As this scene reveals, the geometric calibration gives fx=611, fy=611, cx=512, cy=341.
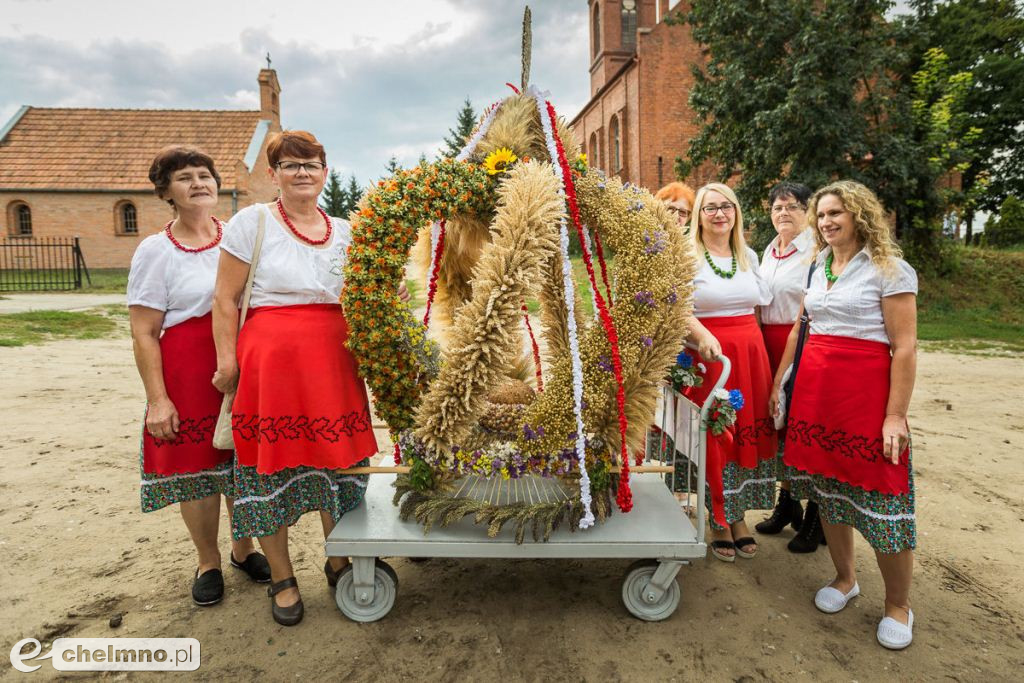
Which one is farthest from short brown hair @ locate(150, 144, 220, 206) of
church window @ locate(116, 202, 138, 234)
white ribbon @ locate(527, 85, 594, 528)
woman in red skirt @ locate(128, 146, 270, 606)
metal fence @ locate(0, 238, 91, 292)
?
church window @ locate(116, 202, 138, 234)

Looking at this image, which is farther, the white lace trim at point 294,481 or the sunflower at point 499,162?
the sunflower at point 499,162

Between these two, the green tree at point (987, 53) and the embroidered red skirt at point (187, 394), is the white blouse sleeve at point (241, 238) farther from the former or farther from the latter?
the green tree at point (987, 53)

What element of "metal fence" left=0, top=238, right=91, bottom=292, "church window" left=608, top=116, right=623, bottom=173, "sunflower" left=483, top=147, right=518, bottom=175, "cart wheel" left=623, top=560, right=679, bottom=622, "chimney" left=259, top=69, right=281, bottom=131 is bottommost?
"cart wheel" left=623, top=560, right=679, bottom=622

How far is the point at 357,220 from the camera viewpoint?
293cm

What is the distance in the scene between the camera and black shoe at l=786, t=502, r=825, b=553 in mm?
3936

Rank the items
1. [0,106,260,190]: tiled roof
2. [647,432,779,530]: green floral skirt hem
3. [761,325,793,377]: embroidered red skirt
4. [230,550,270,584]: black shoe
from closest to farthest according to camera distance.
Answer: [230,550,270,584]: black shoe < [647,432,779,530]: green floral skirt hem < [761,325,793,377]: embroidered red skirt < [0,106,260,190]: tiled roof

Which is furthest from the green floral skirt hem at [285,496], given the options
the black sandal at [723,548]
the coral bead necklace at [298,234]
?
the black sandal at [723,548]

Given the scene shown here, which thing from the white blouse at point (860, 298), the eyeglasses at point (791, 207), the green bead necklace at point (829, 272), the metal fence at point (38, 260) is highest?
the metal fence at point (38, 260)

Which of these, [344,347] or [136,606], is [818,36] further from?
[136,606]

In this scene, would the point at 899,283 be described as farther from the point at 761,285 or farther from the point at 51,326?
the point at 51,326

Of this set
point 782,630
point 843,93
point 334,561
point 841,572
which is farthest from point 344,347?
point 843,93

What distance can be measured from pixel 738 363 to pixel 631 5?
36.7 metres

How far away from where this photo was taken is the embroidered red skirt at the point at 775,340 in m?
3.86

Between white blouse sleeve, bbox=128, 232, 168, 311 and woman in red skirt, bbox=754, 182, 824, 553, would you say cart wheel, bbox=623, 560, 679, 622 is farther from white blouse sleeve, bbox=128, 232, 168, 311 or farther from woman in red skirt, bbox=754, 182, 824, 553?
white blouse sleeve, bbox=128, 232, 168, 311
